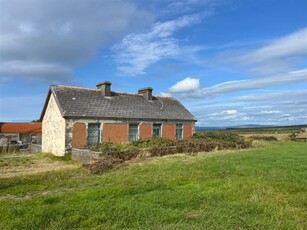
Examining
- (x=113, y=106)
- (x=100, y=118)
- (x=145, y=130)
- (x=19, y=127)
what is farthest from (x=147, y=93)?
(x=19, y=127)

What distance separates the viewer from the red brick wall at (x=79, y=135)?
23.0 meters

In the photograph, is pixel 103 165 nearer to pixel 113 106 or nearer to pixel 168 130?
pixel 113 106

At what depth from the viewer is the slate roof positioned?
78.0 feet

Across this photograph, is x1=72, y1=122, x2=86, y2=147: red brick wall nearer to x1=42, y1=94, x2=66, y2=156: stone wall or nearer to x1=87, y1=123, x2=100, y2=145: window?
x1=87, y1=123, x2=100, y2=145: window

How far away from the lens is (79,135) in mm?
23297

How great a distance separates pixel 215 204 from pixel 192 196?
807 millimetres

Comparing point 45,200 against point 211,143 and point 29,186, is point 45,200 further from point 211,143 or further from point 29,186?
point 211,143

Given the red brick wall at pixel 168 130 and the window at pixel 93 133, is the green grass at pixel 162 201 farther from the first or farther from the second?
the red brick wall at pixel 168 130

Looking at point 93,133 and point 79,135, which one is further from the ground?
point 93,133

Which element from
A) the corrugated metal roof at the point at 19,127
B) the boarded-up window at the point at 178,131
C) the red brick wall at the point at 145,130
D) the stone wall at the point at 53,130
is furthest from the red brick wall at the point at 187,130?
the corrugated metal roof at the point at 19,127

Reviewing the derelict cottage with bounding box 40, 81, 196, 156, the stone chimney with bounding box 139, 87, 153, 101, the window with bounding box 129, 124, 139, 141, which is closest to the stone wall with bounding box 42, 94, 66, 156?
the derelict cottage with bounding box 40, 81, 196, 156

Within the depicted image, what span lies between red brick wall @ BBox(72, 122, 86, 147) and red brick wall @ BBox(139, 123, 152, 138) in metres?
5.57

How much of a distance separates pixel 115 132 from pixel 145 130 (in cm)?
319

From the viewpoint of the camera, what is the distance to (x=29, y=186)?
1147 cm
